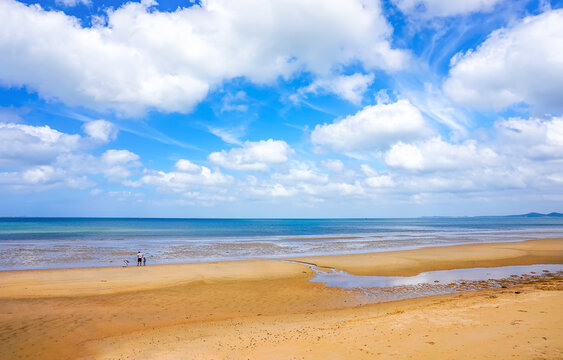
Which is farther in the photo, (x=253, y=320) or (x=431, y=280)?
(x=431, y=280)

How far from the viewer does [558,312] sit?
11.5 metres

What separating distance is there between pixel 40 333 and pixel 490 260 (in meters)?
37.4

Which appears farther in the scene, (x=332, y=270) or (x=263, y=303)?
(x=332, y=270)

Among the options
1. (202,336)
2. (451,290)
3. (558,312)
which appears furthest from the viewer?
(451,290)

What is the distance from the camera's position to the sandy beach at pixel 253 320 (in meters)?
9.47

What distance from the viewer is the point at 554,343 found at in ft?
28.1

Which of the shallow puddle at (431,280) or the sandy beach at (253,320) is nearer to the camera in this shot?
the sandy beach at (253,320)

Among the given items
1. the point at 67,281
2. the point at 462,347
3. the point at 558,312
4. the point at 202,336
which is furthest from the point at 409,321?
the point at 67,281

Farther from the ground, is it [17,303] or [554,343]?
[554,343]

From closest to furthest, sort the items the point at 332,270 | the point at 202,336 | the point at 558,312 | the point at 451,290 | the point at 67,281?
the point at 558,312 < the point at 202,336 < the point at 451,290 < the point at 67,281 < the point at 332,270

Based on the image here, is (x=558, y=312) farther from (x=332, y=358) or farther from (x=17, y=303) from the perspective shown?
(x=17, y=303)

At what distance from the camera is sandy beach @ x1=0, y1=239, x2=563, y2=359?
9.47m

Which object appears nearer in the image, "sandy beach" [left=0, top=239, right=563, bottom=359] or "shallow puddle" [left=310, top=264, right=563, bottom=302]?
"sandy beach" [left=0, top=239, right=563, bottom=359]

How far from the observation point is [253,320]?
14727 mm
